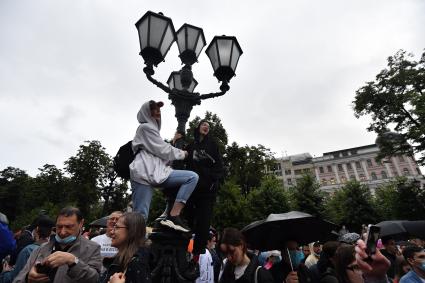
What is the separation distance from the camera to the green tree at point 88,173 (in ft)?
111

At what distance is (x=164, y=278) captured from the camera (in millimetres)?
2363

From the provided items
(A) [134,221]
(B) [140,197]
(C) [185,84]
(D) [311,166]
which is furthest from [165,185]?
(D) [311,166]

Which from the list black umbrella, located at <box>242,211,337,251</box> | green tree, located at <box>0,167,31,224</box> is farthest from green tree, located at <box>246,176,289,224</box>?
green tree, located at <box>0,167,31,224</box>

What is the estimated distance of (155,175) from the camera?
2791 mm

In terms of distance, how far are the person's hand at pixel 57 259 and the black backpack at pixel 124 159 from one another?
125 cm

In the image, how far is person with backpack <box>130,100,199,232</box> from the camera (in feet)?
9.06

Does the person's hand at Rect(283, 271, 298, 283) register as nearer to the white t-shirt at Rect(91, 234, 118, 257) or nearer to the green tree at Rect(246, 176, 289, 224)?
the white t-shirt at Rect(91, 234, 118, 257)

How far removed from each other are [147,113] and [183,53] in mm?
1717

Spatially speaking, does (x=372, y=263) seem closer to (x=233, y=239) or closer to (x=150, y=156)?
(x=233, y=239)

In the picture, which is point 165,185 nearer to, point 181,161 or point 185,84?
point 181,161

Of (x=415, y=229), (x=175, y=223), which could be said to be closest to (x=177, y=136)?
(x=175, y=223)

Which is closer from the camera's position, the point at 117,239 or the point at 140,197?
the point at 117,239

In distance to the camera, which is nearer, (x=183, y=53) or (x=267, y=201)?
(x=183, y=53)

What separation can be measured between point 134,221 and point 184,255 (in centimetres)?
75
